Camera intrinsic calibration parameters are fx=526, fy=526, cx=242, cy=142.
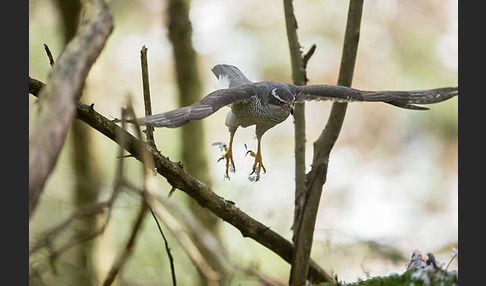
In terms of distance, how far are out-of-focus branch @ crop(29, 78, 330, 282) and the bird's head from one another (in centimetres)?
118

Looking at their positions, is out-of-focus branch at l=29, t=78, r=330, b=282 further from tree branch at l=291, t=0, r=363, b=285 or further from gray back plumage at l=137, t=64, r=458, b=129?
gray back plumage at l=137, t=64, r=458, b=129

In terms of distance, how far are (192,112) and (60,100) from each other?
74.6 inches

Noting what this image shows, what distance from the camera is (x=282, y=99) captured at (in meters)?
5.63

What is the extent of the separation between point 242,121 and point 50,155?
3.89 meters

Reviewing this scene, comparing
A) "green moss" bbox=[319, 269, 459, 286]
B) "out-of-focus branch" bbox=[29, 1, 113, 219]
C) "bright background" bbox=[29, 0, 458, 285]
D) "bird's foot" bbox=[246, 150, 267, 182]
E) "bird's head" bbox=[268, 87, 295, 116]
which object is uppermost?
"bright background" bbox=[29, 0, 458, 285]

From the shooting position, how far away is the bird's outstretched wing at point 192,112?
3.81 meters

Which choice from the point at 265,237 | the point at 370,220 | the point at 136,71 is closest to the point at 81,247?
the point at 265,237

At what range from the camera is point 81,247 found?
8.95 metres

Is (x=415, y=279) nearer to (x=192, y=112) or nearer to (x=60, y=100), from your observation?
(x=192, y=112)

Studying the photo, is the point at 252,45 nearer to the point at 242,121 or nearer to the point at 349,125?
the point at 349,125

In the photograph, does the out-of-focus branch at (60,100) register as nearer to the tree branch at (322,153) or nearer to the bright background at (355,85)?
the tree branch at (322,153)

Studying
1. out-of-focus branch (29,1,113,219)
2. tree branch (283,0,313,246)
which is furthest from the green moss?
out-of-focus branch (29,1,113,219)

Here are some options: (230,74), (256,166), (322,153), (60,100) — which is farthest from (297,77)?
(60,100)

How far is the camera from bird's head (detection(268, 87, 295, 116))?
221 inches
